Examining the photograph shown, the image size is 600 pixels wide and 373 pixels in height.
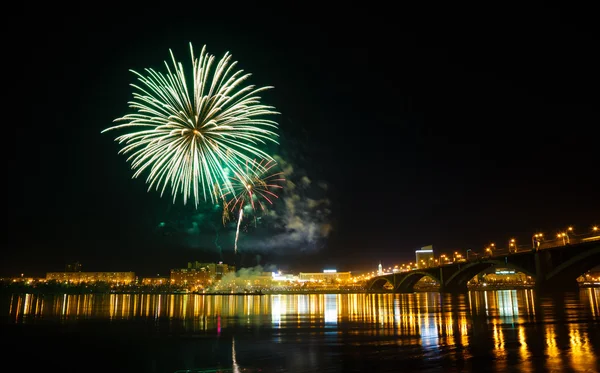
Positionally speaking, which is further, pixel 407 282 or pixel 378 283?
pixel 378 283

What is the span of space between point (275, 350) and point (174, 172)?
2714 cm

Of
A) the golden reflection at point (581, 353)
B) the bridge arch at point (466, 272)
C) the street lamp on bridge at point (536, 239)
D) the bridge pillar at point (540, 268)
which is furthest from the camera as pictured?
the bridge arch at point (466, 272)

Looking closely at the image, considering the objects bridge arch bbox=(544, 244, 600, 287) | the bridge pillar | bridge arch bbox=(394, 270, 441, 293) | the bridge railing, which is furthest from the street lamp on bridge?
bridge arch bbox=(394, 270, 441, 293)

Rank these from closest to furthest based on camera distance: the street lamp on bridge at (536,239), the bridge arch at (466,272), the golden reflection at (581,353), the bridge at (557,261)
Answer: the golden reflection at (581,353) < the bridge at (557,261) < the street lamp on bridge at (536,239) < the bridge arch at (466,272)

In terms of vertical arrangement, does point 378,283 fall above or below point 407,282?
below

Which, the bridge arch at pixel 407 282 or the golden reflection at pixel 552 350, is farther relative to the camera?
the bridge arch at pixel 407 282

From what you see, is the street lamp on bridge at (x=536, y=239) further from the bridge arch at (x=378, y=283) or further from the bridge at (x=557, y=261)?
the bridge arch at (x=378, y=283)

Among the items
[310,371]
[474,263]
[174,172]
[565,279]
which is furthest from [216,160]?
[474,263]

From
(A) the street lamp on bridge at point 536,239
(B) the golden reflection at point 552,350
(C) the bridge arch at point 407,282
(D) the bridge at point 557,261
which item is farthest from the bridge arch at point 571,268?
(C) the bridge arch at point 407,282

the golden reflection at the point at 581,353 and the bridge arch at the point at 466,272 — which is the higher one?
the bridge arch at the point at 466,272

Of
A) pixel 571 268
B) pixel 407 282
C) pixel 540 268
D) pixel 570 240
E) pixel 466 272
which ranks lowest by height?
pixel 407 282

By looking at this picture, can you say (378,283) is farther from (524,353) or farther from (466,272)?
(524,353)

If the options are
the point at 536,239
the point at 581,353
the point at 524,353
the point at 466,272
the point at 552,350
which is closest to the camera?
the point at 581,353

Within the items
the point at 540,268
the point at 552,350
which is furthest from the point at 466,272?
the point at 552,350
